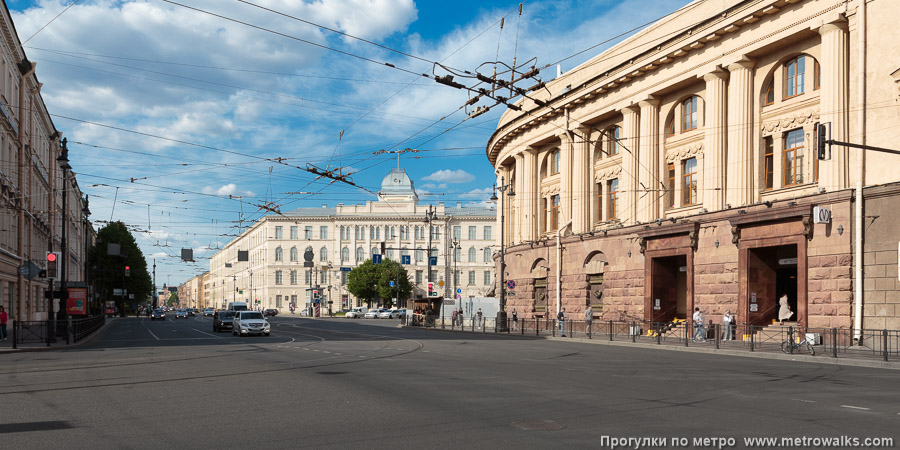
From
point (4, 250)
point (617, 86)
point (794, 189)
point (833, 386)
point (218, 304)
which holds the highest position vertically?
point (617, 86)

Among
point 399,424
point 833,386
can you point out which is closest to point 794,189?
point 833,386

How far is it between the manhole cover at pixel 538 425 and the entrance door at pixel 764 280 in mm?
24211

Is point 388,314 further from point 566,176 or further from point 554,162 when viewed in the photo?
point 566,176

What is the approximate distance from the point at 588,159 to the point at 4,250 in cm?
3228

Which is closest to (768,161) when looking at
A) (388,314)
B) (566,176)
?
(566,176)

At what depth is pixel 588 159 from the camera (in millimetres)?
43969

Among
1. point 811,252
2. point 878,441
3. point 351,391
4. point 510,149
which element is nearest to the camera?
point 878,441

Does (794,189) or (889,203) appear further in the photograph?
(794,189)

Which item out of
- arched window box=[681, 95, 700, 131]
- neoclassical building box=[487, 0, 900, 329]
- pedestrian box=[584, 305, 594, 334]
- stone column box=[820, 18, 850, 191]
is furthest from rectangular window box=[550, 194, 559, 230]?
stone column box=[820, 18, 850, 191]

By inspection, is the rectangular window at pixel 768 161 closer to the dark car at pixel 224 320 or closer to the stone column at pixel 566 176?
the stone column at pixel 566 176

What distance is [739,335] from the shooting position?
31.6 metres

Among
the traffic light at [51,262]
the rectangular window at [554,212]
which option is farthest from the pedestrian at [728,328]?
the traffic light at [51,262]

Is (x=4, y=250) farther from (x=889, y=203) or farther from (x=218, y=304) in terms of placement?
(x=218, y=304)

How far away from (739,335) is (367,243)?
8856 centimetres
